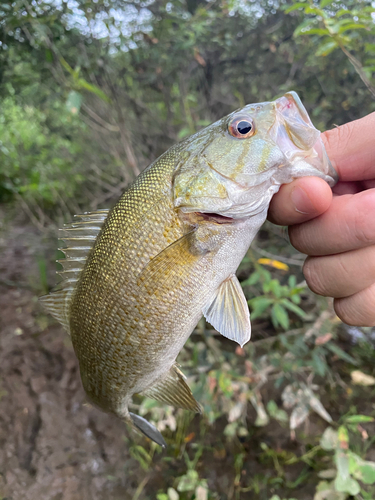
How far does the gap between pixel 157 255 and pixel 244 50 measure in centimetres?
225

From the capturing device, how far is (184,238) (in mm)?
877

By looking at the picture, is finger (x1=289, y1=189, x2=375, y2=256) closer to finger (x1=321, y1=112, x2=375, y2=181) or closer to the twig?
finger (x1=321, y1=112, x2=375, y2=181)

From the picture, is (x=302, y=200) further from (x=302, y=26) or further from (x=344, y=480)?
(x=344, y=480)

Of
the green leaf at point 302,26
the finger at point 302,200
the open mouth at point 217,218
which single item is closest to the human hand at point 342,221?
the finger at point 302,200

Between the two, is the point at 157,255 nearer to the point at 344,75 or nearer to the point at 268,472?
the point at 268,472

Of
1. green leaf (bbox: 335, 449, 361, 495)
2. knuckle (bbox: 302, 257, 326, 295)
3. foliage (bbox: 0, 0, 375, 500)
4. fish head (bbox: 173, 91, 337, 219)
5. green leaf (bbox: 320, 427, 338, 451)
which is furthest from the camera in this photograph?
foliage (bbox: 0, 0, 375, 500)

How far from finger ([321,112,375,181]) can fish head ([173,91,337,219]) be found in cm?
9

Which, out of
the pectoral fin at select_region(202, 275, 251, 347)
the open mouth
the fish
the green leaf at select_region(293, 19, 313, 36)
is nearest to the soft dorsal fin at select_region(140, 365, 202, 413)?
the fish

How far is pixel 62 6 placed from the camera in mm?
1715

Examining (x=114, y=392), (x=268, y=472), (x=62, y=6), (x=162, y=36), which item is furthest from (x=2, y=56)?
(x=268, y=472)

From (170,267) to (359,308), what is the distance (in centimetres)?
71

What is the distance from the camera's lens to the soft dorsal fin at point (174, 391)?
1074 millimetres

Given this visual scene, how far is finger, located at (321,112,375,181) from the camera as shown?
0.90 meters

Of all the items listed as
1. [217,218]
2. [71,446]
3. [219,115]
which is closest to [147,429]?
[217,218]
